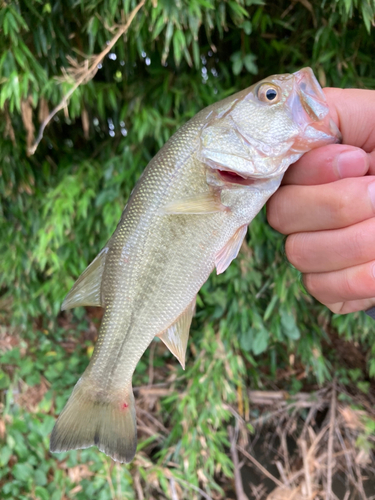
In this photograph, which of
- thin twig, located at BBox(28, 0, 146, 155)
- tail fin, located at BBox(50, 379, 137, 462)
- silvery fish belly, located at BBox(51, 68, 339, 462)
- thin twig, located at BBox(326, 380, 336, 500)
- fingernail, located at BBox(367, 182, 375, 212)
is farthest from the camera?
thin twig, located at BBox(326, 380, 336, 500)

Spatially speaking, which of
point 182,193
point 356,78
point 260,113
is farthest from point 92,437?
point 356,78

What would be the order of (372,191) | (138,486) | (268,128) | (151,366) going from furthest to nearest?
(151,366) → (138,486) → (268,128) → (372,191)

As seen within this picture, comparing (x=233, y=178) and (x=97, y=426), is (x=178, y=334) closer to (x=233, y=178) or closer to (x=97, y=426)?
(x=97, y=426)

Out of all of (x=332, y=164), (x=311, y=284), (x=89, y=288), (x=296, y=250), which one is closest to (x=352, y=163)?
(x=332, y=164)

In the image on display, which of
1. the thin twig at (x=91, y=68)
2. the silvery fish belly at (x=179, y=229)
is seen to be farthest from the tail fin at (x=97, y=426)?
the thin twig at (x=91, y=68)

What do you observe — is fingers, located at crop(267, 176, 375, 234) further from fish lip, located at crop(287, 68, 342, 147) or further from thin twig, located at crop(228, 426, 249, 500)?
thin twig, located at crop(228, 426, 249, 500)

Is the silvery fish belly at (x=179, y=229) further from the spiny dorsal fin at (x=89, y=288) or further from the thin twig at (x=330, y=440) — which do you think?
the thin twig at (x=330, y=440)

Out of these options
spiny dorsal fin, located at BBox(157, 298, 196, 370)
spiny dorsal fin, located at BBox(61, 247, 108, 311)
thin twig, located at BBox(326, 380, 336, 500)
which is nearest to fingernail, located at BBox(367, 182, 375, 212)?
spiny dorsal fin, located at BBox(157, 298, 196, 370)
